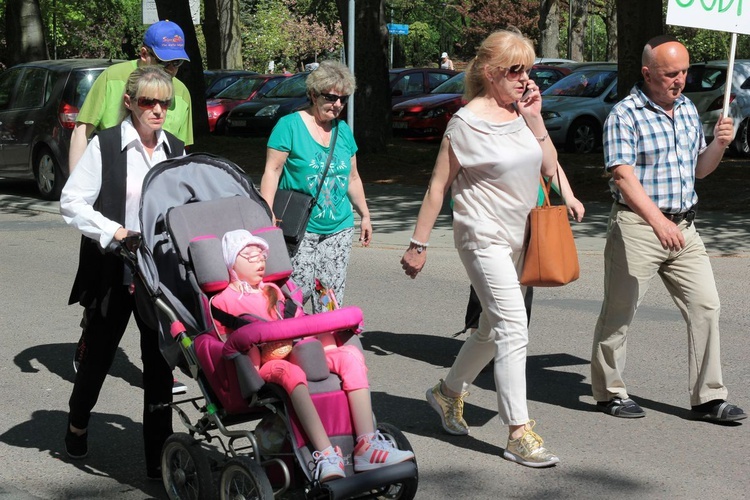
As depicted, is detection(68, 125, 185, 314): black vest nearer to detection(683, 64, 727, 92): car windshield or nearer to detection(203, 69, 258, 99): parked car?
detection(683, 64, 727, 92): car windshield

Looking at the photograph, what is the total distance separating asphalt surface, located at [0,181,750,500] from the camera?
528 cm

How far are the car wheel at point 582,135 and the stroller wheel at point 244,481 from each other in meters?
16.7

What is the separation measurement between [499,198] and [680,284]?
4.19 ft

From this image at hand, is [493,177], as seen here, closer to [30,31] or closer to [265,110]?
[30,31]

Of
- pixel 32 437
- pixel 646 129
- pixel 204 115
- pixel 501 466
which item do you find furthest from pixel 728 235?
pixel 204 115

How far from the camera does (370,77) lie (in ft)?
63.0

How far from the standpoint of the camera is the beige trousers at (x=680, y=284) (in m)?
6.00

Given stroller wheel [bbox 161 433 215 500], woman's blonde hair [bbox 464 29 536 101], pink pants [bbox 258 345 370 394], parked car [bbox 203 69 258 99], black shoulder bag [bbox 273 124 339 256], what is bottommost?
parked car [bbox 203 69 258 99]

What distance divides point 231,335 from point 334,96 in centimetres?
237

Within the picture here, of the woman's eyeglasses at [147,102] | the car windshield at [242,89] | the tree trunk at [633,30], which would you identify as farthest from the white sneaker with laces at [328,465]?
the car windshield at [242,89]

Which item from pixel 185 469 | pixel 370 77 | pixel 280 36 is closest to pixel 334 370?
pixel 185 469

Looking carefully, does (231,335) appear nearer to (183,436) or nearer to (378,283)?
(183,436)

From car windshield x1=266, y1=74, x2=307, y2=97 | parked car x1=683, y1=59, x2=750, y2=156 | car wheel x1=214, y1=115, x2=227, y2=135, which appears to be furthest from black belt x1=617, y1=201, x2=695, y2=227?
car wheel x1=214, y1=115, x2=227, y2=135

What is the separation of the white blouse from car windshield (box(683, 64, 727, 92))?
15293 mm
